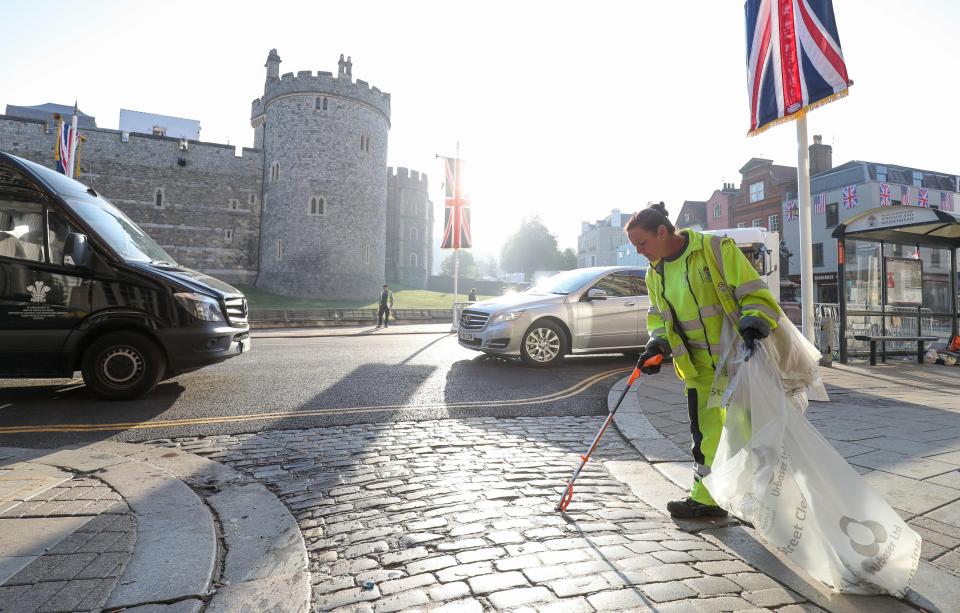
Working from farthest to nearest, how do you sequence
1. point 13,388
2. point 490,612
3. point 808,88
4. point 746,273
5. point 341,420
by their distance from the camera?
point 808,88, point 13,388, point 341,420, point 746,273, point 490,612

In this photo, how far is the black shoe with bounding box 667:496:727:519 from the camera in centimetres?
285

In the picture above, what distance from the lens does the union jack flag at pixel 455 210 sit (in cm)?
1841

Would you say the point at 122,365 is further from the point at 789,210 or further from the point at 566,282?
the point at 789,210

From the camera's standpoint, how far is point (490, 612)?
1947 mm

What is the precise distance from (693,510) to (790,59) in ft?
24.2

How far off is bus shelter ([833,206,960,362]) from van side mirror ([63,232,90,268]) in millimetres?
11482

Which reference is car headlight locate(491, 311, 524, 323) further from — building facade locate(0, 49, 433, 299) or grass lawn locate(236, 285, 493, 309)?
building facade locate(0, 49, 433, 299)

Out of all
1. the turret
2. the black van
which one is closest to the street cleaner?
the black van

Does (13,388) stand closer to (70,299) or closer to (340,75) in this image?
(70,299)

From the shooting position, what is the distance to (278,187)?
130ft

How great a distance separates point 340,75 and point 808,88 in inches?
1466

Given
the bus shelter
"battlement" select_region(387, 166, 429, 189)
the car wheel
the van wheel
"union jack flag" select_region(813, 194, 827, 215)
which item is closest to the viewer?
the van wheel

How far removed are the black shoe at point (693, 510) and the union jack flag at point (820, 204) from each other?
37734 millimetres

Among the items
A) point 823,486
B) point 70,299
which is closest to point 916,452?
point 823,486
